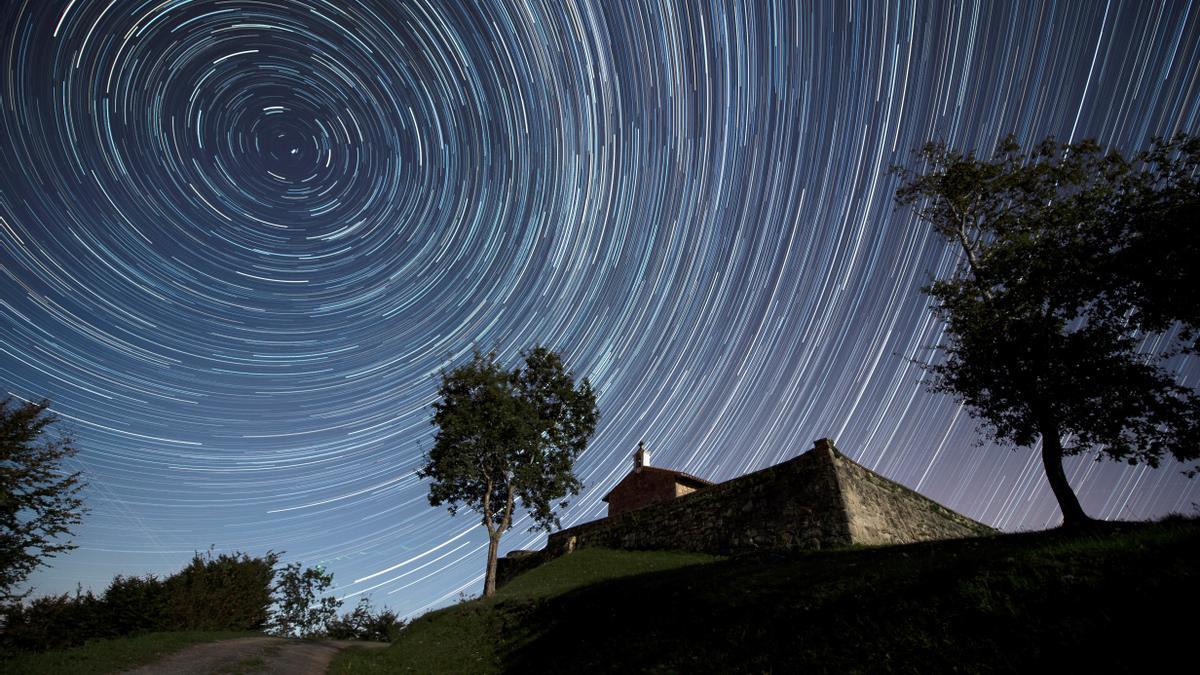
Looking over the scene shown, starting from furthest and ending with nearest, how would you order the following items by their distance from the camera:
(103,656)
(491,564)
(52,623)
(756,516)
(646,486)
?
(646,486), (491,564), (756,516), (52,623), (103,656)

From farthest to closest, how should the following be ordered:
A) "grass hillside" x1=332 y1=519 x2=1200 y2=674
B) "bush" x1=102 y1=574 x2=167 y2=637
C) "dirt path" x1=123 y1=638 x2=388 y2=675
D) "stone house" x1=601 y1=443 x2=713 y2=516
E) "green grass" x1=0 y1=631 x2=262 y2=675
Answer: "stone house" x1=601 y1=443 x2=713 y2=516 → "bush" x1=102 y1=574 x2=167 y2=637 → "dirt path" x1=123 y1=638 x2=388 y2=675 → "green grass" x1=0 y1=631 x2=262 y2=675 → "grass hillside" x1=332 y1=519 x2=1200 y2=674

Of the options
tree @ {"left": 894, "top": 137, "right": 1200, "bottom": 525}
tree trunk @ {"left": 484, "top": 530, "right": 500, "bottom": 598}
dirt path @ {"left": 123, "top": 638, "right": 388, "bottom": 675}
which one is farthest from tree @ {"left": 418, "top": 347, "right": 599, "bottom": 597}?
tree @ {"left": 894, "top": 137, "right": 1200, "bottom": 525}

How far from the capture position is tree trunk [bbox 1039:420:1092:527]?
15.3 meters

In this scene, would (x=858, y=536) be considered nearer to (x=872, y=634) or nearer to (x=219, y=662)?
(x=872, y=634)

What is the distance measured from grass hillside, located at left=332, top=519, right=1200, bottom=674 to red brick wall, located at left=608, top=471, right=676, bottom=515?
24601mm

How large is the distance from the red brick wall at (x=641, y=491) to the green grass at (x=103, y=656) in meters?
28.6

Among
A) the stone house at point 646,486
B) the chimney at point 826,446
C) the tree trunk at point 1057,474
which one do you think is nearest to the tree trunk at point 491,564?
the stone house at point 646,486

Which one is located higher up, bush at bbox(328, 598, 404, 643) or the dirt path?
the dirt path

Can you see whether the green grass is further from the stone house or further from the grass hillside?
the stone house

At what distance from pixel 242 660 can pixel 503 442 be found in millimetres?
17276

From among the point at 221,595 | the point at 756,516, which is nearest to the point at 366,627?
the point at 221,595

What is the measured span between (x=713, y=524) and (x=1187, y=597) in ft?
63.7

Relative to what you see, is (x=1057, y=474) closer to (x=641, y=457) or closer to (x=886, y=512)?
(x=886, y=512)

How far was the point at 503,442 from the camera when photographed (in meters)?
32.1
